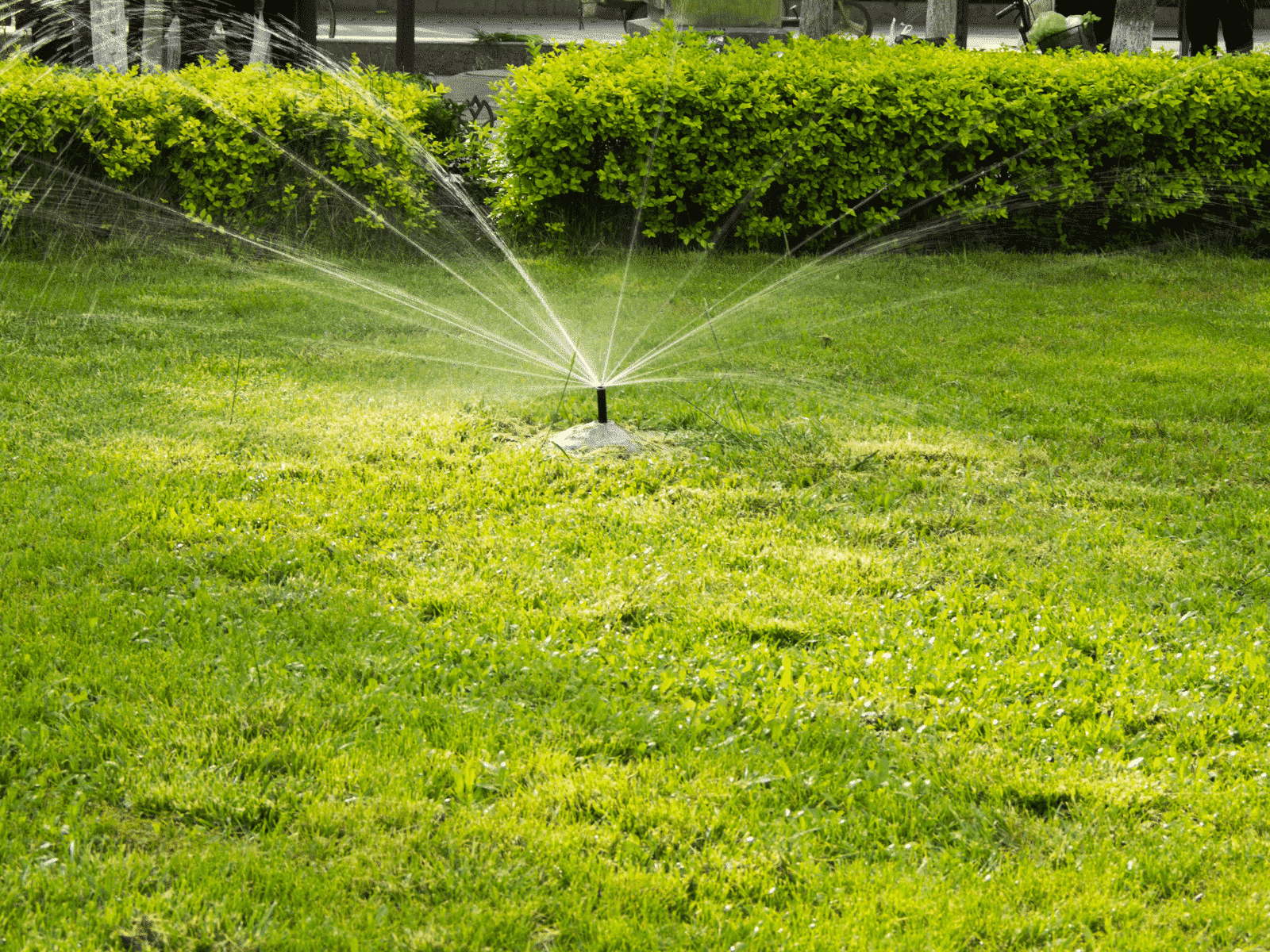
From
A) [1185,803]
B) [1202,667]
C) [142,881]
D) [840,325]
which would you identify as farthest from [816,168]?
[142,881]

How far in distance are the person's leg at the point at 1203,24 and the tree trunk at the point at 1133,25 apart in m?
1.07

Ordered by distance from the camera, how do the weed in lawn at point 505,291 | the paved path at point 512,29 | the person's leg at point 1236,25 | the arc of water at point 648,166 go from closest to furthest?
the weed in lawn at point 505,291 < the arc of water at point 648,166 < the person's leg at point 1236,25 < the paved path at point 512,29

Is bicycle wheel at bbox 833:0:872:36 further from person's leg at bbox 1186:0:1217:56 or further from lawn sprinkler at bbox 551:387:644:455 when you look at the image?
lawn sprinkler at bbox 551:387:644:455

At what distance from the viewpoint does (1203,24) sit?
12.2 meters

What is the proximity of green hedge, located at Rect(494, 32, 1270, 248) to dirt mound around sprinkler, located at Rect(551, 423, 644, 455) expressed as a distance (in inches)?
144

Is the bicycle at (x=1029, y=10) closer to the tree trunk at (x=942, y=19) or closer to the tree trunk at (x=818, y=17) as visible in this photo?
the tree trunk at (x=818, y=17)

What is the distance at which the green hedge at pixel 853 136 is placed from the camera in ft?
27.6

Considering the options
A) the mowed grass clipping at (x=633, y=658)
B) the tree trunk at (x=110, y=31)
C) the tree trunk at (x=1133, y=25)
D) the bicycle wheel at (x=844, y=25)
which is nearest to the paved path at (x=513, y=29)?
the bicycle wheel at (x=844, y=25)

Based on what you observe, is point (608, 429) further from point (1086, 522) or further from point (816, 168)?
point (816, 168)

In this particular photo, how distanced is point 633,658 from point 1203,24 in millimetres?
11438

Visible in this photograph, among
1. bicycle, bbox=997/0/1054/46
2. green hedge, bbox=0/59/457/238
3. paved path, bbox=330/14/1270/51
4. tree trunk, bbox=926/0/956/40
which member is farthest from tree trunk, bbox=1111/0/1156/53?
paved path, bbox=330/14/1270/51

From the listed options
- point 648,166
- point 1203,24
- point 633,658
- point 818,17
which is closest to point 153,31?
point 648,166

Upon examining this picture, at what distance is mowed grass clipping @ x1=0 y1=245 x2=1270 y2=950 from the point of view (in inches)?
99.2

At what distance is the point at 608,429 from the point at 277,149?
4.21 metres
